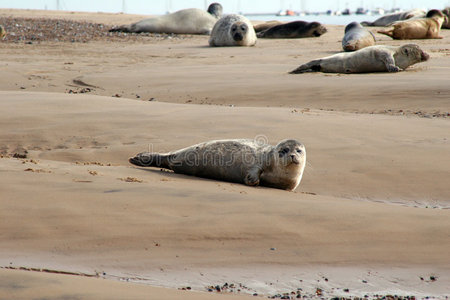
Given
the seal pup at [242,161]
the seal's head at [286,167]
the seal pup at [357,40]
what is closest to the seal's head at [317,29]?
the seal pup at [357,40]

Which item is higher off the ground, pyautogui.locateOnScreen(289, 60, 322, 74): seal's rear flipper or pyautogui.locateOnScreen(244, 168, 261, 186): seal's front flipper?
pyautogui.locateOnScreen(289, 60, 322, 74): seal's rear flipper

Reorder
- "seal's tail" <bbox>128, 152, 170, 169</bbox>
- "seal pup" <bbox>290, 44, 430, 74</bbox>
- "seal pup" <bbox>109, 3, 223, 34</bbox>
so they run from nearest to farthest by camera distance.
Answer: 1. "seal's tail" <bbox>128, 152, 170, 169</bbox>
2. "seal pup" <bbox>290, 44, 430, 74</bbox>
3. "seal pup" <bbox>109, 3, 223, 34</bbox>

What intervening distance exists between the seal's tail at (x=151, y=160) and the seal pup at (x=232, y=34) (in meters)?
10.3

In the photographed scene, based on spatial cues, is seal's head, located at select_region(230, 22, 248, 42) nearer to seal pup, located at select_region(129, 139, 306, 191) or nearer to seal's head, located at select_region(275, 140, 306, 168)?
seal pup, located at select_region(129, 139, 306, 191)

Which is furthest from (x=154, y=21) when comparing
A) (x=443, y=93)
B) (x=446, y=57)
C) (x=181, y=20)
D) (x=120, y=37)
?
(x=443, y=93)

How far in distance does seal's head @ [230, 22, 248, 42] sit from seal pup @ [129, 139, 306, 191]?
1028 cm

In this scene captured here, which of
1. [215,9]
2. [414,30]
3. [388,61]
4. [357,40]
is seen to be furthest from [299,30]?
[388,61]

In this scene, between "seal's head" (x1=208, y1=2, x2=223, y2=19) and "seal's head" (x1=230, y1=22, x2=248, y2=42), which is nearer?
"seal's head" (x1=230, y1=22, x2=248, y2=42)

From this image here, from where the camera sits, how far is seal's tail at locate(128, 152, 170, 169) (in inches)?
226

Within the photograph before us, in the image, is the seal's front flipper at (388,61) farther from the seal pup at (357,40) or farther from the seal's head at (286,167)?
the seal's head at (286,167)

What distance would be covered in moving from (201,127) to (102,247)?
10.9ft

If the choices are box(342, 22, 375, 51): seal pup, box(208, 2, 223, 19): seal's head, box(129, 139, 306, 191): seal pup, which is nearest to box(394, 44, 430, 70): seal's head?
box(342, 22, 375, 51): seal pup

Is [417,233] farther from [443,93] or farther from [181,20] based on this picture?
[181,20]

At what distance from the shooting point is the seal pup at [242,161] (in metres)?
5.32
